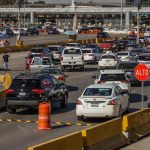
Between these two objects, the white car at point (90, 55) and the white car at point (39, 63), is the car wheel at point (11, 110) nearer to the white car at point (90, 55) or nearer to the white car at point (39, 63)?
the white car at point (39, 63)

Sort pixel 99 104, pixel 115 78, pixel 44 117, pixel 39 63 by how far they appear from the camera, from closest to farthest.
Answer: pixel 44 117 < pixel 99 104 < pixel 115 78 < pixel 39 63

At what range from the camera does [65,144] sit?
1454 cm

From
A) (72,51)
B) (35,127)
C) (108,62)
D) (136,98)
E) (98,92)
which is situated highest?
(72,51)

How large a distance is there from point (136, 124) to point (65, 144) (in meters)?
5.60

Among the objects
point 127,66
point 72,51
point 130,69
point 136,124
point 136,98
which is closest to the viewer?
point 136,124

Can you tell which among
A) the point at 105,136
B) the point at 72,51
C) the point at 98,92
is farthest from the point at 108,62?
the point at 105,136

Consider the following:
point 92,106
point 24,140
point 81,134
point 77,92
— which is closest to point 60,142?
point 81,134

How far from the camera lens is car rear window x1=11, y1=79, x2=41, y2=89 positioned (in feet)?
81.8

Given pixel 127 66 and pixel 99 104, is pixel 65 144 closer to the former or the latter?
pixel 99 104

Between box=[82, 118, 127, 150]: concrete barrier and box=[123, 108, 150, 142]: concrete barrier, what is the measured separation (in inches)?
13.4

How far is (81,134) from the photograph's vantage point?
51.4 ft

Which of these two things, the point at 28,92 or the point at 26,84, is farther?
the point at 26,84

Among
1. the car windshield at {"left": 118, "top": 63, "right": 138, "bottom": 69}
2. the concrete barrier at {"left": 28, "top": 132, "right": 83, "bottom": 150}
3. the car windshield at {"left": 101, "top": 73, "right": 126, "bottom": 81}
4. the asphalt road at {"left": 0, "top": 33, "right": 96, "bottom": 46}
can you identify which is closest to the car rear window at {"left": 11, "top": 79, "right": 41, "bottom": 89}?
the car windshield at {"left": 101, "top": 73, "right": 126, "bottom": 81}

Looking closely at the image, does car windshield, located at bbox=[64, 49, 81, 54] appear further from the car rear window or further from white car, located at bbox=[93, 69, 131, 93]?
the car rear window
